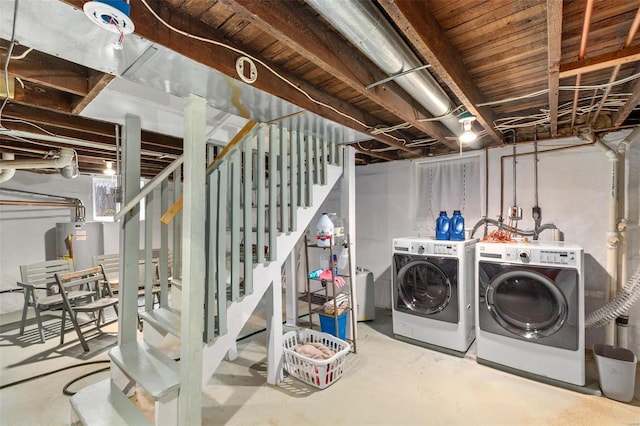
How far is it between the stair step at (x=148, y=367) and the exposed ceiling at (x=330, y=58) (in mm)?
1601

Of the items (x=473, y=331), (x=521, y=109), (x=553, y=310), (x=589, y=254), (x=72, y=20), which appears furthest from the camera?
(x=473, y=331)

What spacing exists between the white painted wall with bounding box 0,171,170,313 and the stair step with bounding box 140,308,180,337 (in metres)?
3.81

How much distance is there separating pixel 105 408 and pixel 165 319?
56 cm

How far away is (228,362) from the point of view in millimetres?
2822

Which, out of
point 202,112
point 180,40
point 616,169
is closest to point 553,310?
point 616,169

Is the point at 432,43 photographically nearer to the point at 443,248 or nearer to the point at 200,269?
the point at 200,269

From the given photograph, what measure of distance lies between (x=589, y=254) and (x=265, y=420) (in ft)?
10.8

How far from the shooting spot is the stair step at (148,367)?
5.17 feet

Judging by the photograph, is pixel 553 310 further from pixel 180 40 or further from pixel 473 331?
pixel 180 40

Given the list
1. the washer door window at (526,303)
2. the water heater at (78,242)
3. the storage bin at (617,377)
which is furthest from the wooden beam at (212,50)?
the water heater at (78,242)

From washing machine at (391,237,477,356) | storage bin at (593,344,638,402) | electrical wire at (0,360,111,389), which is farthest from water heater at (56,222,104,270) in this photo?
storage bin at (593,344,638,402)

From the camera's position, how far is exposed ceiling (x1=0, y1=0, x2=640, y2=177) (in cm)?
119

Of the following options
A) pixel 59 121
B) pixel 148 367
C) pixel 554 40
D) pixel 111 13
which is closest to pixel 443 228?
pixel 554 40

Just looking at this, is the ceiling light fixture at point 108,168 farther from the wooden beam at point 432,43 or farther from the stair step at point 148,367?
the wooden beam at point 432,43
